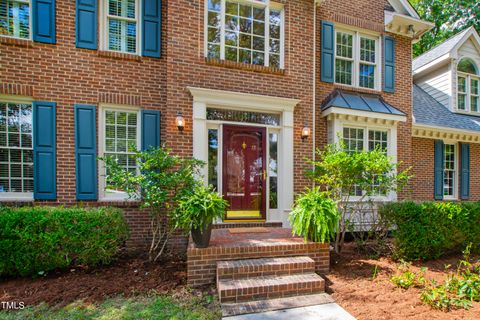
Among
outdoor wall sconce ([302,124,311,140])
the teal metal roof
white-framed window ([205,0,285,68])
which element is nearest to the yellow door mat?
outdoor wall sconce ([302,124,311,140])

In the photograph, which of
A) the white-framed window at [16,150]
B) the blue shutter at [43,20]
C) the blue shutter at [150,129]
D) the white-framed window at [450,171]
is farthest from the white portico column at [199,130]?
the white-framed window at [450,171]

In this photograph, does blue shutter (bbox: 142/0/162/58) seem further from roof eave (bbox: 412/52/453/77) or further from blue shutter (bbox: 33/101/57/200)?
roof eave (bbox: 412/52/453/77)

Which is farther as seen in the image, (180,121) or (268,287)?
(180,121)

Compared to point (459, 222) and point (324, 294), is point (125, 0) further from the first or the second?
point (459, 222)

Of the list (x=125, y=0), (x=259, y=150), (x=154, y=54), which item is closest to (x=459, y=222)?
(x=259, y=150)

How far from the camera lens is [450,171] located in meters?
8.77

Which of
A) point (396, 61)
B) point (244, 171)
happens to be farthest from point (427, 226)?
point (396, 61)

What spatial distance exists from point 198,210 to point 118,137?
2.93m

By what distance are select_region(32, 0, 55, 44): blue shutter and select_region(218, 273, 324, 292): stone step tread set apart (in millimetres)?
5658

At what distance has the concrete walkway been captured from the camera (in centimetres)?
313

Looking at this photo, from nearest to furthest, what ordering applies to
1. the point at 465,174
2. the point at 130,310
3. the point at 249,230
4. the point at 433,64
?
1. the point at 130,310
2. the point at 249,230
3. the point at 465,174
4. the point at 433,64

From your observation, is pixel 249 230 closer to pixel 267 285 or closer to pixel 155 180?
pixel 267 285

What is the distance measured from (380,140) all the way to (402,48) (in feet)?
9.82

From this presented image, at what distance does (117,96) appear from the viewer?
18.0 feet
